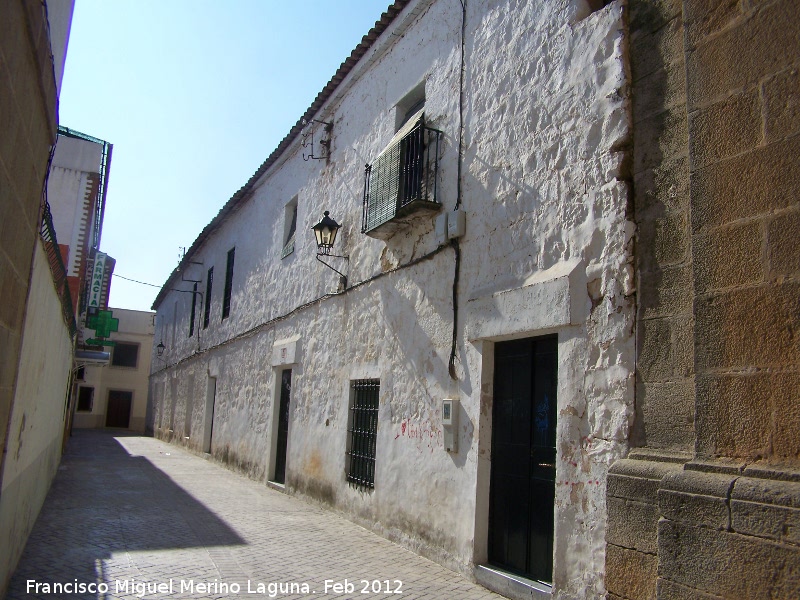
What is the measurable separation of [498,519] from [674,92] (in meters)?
3.29

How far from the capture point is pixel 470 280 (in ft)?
18.6

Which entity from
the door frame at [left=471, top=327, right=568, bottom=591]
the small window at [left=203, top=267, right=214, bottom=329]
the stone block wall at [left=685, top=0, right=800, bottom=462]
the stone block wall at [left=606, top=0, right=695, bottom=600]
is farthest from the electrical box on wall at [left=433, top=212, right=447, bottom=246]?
the small window at [left=203, top=267, right=214, bottom=329]

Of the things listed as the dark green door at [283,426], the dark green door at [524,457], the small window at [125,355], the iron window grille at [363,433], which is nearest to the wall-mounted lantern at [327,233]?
the iron window grille at [363,433]

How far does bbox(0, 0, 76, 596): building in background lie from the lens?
2.83 meters

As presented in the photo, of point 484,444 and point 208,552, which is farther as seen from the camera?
point 208,552

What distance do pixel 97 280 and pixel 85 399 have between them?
15.1 metres

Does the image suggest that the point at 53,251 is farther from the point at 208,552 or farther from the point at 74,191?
the point at 74,191

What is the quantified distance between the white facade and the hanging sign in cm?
760

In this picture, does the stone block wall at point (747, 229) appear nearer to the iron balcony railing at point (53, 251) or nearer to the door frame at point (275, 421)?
the iron balcony railing at point (53, 251)

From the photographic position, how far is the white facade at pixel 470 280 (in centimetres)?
417

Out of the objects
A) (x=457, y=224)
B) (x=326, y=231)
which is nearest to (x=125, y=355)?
(x=326, y=231)

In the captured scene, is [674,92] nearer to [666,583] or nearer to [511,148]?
[511,148]

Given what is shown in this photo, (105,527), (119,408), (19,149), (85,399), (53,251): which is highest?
(19,149)

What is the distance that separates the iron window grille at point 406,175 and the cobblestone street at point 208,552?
10.8 ft
